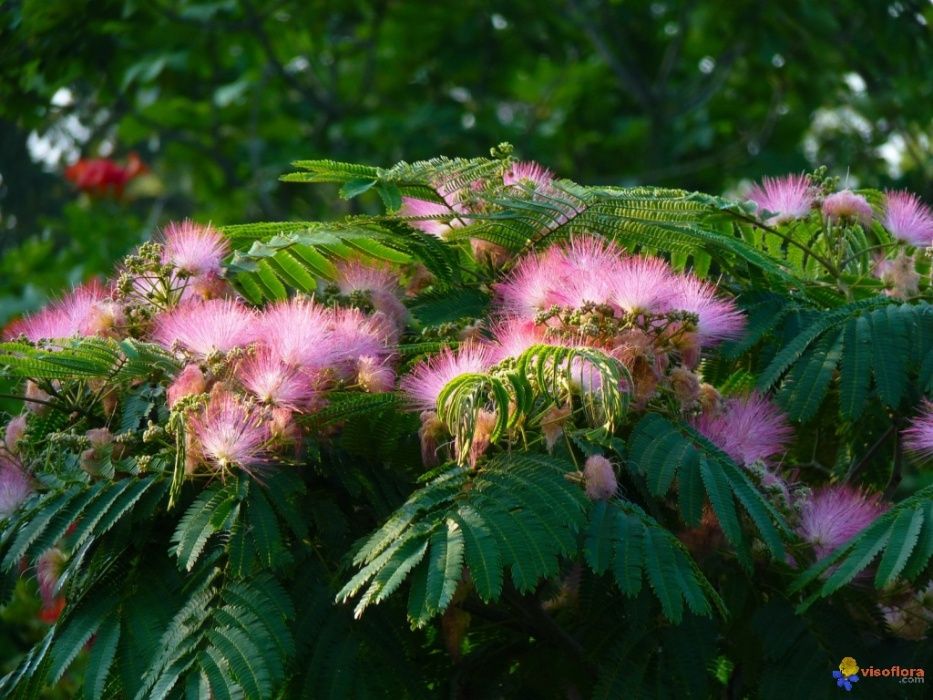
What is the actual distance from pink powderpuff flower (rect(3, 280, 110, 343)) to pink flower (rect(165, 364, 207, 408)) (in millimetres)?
402

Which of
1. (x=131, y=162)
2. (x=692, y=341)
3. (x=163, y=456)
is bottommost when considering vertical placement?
(x=163, y=456)

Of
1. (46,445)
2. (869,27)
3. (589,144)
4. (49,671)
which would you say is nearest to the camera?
(49,671)

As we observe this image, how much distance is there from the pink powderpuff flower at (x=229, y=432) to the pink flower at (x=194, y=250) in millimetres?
534

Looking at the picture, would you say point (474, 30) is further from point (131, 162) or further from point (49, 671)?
point (49, 671)

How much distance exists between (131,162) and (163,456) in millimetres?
7778

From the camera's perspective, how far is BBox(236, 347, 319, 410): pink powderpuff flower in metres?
2.59

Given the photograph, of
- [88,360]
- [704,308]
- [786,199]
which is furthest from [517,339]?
[786,199]

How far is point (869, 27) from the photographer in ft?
28.2

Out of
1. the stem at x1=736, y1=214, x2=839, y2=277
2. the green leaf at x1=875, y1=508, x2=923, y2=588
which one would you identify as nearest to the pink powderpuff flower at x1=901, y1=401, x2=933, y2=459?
the green leaf at x1=875, y1=508, x2=923, y2=588

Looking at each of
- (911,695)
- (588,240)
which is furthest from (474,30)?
(911,695)

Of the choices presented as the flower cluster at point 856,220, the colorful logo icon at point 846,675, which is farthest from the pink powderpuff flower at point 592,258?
the colorful logo icon at point 846,675

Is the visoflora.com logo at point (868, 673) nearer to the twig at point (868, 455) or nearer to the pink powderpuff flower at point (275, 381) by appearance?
the twig at point (868, 455)

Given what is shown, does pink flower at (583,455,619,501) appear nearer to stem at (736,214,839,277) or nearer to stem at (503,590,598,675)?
stem at (503,590,598,675)

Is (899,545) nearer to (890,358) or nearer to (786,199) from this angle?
(890,358)
